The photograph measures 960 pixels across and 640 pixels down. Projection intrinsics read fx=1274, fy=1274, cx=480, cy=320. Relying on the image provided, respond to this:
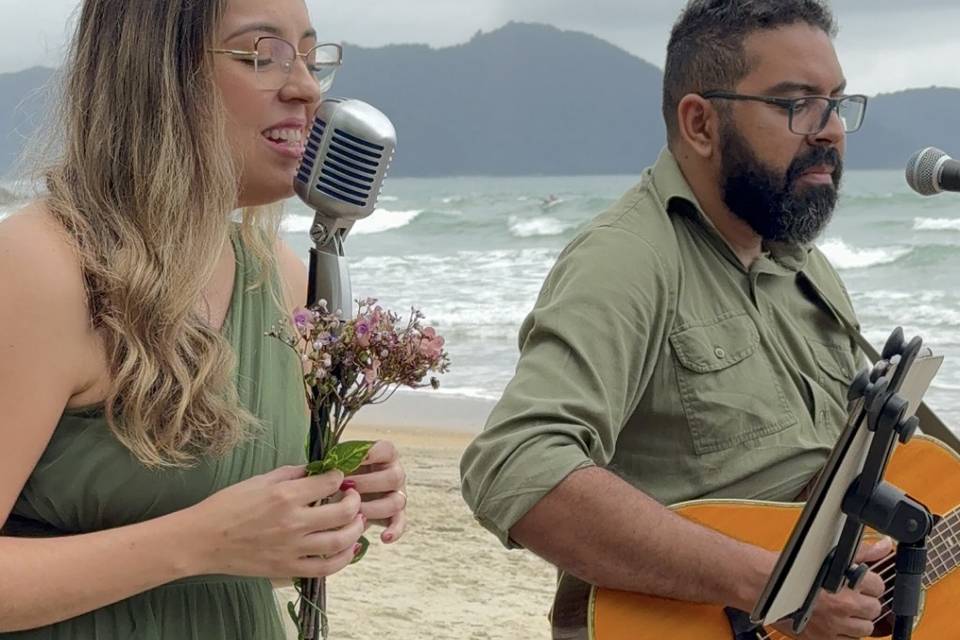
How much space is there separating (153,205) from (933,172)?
4.39ft

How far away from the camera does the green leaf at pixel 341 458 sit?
1.60m

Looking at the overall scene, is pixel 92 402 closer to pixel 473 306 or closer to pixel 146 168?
pixel 146 168

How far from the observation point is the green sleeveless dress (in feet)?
5.64

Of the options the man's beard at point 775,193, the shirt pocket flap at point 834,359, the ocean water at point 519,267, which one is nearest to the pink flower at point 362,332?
the ocean water at point 519,267

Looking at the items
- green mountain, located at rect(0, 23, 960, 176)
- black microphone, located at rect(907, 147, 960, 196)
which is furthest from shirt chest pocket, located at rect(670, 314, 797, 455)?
green mountain, located at rect(0, 23, 960, 176)

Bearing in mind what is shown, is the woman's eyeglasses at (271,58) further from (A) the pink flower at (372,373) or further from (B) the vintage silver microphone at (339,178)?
(A) the pink flower at (372,373)

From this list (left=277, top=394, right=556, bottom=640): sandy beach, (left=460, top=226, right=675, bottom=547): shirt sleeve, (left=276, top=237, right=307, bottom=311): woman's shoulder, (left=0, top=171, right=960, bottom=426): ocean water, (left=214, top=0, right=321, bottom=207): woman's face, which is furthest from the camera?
(left=0, top=171, right=960, bottom=426): ocean water

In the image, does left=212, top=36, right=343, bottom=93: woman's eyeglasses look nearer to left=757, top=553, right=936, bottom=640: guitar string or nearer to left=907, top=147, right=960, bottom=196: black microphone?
left=907, top=147, right=960, bottom=196: black microphone

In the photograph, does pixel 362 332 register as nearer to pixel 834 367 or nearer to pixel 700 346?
pixel 700 346

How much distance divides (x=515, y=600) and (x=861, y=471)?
13.2 feet

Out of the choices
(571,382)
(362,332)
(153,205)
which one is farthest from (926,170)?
(153,205)

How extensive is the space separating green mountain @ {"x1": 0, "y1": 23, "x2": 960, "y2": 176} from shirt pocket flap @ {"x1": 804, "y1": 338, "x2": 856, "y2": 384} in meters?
65.8

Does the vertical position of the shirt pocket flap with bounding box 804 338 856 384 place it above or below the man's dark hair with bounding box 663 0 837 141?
below

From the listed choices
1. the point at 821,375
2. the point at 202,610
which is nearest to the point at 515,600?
the point at 821,375
